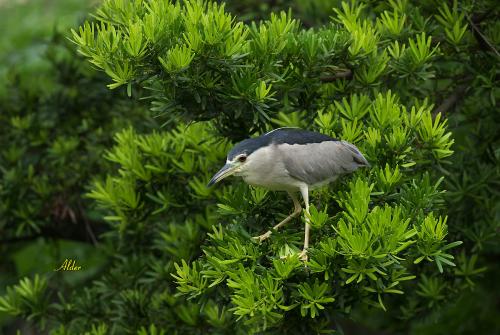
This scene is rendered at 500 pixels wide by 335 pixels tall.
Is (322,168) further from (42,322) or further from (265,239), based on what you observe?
(42,322)

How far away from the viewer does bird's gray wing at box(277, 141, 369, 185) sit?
3.41 meters

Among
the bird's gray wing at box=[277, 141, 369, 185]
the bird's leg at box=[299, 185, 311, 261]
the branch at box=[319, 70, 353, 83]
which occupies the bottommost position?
the bird's leg at box=[299, 185, 311, 261]

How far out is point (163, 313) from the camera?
4.52 meters

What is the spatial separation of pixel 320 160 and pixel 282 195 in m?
0.46

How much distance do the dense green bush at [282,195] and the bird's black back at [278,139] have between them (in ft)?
0.43

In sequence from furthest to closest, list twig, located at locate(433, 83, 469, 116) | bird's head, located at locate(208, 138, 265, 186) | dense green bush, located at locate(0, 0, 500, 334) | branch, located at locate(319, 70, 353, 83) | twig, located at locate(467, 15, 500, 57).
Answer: twig, located at locate(433, 83, 469, 116) < twig, located at locate(467, 15, 500, 57) < branch, located at locate(319, 70, 353, 83) < bird's head, located at locate(208, 138, 265, 186) < dense green bush, located at locate(0, 0, 500, 334)

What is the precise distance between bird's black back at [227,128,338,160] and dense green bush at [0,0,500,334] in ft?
0.43

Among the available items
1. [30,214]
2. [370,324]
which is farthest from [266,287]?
[370,324]

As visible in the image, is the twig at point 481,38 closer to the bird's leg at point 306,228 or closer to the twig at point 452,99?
the twig at point 452,99

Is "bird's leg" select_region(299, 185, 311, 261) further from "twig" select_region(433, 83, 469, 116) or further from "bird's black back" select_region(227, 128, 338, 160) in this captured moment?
"twig" select_region(433, 83, 469, 116)

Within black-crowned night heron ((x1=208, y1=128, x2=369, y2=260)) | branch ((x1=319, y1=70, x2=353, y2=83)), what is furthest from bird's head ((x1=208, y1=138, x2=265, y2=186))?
branch ((x1=319, y1=70, x2=353, y2=83))

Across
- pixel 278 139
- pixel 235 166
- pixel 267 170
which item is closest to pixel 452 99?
pixel 278 139

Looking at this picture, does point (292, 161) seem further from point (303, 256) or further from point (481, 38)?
point (481, 38)

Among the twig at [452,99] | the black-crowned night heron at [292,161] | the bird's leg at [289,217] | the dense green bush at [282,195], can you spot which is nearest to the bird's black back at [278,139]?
the black-crowned night heron at [292,161]
